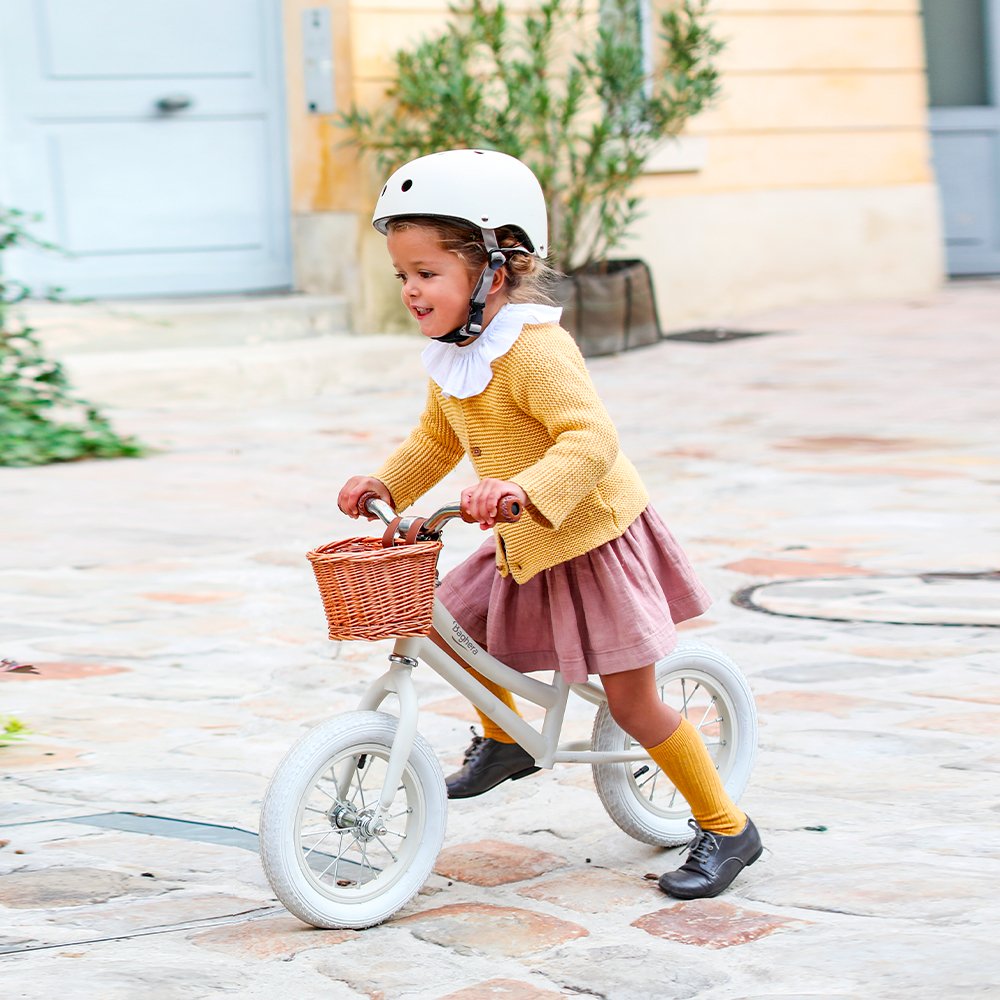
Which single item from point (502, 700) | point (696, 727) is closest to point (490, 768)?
point (502, 700)

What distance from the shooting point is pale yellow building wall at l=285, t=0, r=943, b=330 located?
1128 centimetres

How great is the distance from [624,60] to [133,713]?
6.94m

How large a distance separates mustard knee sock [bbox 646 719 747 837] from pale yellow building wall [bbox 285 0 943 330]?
7.71 metres

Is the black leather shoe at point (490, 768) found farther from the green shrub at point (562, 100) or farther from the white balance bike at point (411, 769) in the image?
the green shrub at point (562, 100)

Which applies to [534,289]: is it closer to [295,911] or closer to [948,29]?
[295,911]

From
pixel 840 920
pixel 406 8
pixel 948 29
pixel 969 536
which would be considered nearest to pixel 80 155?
pixel 406 8

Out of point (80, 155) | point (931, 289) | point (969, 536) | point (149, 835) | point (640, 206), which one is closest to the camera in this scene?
point (149, 835)

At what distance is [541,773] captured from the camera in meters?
3.59

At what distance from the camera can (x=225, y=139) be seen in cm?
999

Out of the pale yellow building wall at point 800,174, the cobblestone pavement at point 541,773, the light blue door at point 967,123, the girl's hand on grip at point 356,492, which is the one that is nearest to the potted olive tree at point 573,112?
the pale yellow building wall at point 800,174

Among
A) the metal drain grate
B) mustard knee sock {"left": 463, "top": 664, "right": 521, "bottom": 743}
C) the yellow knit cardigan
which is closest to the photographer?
the yellow knit cardigan

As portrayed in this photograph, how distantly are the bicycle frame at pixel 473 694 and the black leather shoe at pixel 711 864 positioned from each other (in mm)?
233

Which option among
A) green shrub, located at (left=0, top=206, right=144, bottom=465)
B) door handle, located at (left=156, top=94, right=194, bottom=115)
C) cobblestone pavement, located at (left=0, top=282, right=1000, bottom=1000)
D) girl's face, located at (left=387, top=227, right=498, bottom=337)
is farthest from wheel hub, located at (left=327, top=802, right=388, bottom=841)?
door handle, located at (left=156, top=94, right=194, bottom=115)

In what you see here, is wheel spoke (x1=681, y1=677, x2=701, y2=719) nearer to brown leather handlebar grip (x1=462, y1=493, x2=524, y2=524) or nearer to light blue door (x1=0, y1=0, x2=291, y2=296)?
brown leather handlebar grip (x1=462, y1=493, x2=524, y2=524)
